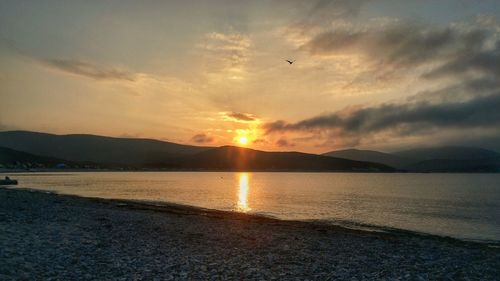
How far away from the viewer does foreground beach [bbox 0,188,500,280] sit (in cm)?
1597

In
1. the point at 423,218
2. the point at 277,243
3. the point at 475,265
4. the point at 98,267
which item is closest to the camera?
the point at 98,267

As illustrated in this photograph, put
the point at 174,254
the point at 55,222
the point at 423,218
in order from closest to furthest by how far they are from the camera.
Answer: the point at 174,254
the point at 55,222
the point at 423,218

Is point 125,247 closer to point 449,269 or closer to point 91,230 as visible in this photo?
point 91,230

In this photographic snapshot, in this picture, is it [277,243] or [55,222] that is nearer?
[277,243]

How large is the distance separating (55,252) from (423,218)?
51.2 meters

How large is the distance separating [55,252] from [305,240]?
17.9m

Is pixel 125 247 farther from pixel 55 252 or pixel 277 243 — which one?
pixel 277 243

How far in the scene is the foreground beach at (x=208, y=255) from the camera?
16.0 m

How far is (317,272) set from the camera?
18016 mm

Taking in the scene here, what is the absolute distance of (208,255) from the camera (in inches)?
814

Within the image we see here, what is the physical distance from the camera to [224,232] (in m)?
31.5

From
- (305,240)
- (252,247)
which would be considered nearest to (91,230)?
(252,247)

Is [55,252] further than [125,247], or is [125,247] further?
[125,247]

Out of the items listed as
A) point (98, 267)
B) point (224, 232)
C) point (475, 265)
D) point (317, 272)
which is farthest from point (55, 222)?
point (475, 265)
